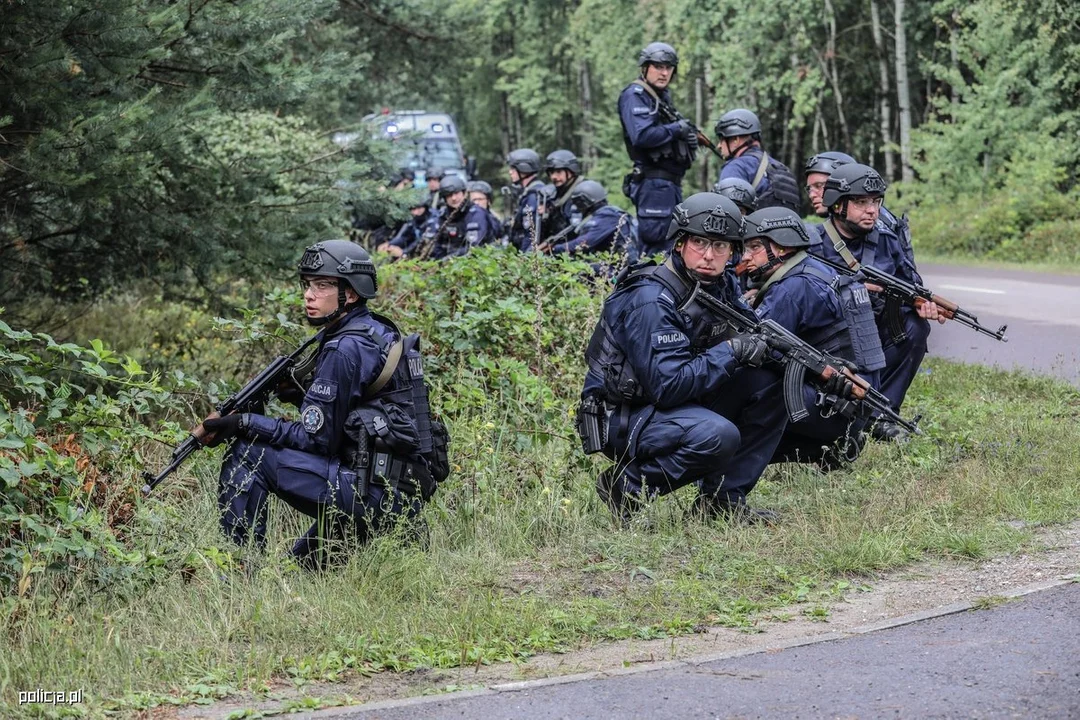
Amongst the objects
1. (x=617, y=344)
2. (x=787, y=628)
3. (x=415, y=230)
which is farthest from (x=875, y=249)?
(x=415, y=230)

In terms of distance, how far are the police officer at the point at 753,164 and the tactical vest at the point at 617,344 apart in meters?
3.42

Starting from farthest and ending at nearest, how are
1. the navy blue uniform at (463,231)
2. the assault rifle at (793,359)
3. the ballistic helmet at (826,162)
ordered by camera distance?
the navy blue uniform at (463,231) < the ballistic helmet at (826,162) < the assault rifle at (793,359)

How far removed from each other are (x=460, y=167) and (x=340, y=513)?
64.2 feet

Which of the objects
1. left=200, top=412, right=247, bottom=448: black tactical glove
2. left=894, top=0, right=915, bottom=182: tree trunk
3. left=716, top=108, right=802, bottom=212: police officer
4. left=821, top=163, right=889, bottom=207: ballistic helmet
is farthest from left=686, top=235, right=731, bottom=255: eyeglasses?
left=894, top=0, right=915, bottom=182: tree trunk

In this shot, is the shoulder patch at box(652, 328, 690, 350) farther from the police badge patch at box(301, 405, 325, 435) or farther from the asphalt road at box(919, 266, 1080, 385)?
the asphalt road at box(919, 266, 1080, 385)

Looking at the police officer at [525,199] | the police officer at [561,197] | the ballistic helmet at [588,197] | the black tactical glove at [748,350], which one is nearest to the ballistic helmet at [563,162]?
the police officer at [561,197]

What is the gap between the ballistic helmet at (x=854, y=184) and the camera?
26.2ft

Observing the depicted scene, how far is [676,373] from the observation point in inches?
251

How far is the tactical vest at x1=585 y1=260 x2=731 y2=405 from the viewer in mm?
6520

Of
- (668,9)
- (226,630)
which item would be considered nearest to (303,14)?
(226,630)

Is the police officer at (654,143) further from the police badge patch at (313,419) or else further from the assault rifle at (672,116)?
the police badge patch at (313,419)

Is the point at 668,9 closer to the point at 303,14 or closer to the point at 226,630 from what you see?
the point at 303,14

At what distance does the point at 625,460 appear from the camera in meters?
6.80

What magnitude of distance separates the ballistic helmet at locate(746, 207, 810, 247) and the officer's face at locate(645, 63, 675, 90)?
4094 millimetres
